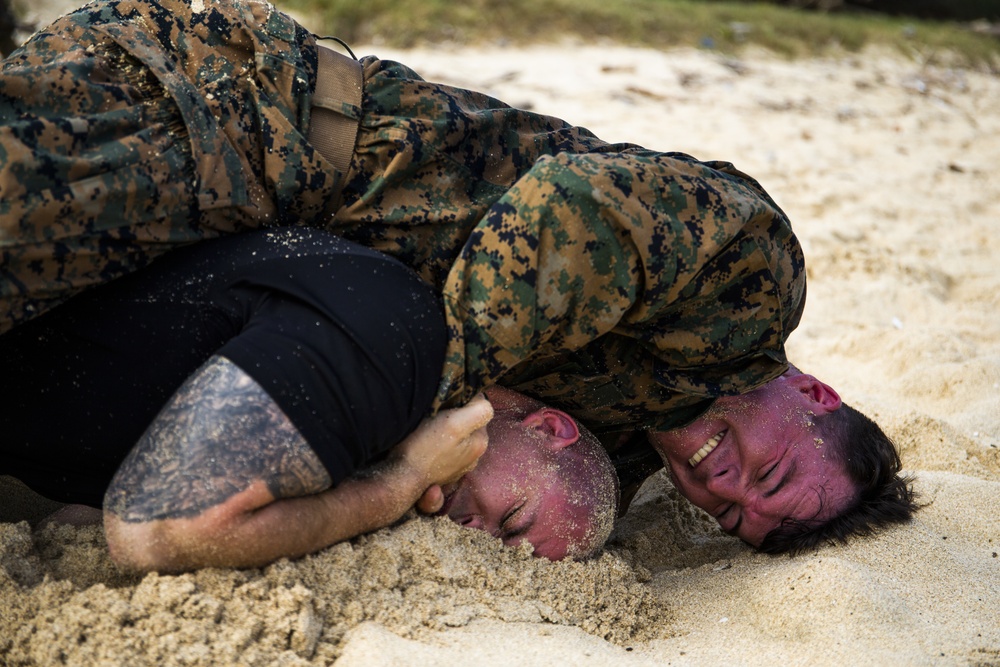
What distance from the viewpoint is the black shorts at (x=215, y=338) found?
1.84 meters

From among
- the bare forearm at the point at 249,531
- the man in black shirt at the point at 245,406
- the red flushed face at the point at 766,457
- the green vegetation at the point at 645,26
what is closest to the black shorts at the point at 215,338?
the man in black shirt at the point at 245,406

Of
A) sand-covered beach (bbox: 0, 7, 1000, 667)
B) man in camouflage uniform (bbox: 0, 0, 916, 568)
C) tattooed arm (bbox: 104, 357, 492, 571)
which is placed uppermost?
man in camouflage uniform (bbox: 0, 0, 916, 568)

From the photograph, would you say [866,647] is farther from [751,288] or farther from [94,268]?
[94,268]

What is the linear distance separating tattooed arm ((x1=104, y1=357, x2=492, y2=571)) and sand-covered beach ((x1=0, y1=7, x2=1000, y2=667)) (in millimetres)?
71

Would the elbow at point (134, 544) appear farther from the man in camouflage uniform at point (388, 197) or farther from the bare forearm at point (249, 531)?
the man in camouflage uniform at point (388, 197)

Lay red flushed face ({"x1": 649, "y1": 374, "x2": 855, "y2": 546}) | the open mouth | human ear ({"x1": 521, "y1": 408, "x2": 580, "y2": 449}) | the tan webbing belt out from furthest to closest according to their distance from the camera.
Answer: red flushed face ({"x1": 649, "y1": 374, "x2": 855, "y2": 546})
human ear ({"x1": 521, "y1": 408, "x2": 580, "y2": 449})
the open mouth
the tan webbing belt

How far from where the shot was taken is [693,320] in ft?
7.32

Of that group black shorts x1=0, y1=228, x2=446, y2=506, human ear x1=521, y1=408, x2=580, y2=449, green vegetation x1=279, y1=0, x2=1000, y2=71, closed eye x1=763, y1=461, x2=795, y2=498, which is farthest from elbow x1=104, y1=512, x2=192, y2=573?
green vegetation x1=279, y1=0, x2=1000, y2=71

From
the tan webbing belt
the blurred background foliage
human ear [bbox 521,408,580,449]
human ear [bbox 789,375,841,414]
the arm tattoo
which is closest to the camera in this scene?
the arm tattoo

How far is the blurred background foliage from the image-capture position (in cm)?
693

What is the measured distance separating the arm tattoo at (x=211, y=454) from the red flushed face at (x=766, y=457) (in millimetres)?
1218

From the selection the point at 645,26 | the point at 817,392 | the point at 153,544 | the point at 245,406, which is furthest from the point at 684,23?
the point at 153,544

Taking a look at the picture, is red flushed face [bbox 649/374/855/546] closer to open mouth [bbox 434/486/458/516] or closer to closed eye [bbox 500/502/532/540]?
closed eye [bbox 500/502/532/540]

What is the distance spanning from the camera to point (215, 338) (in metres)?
1.94
